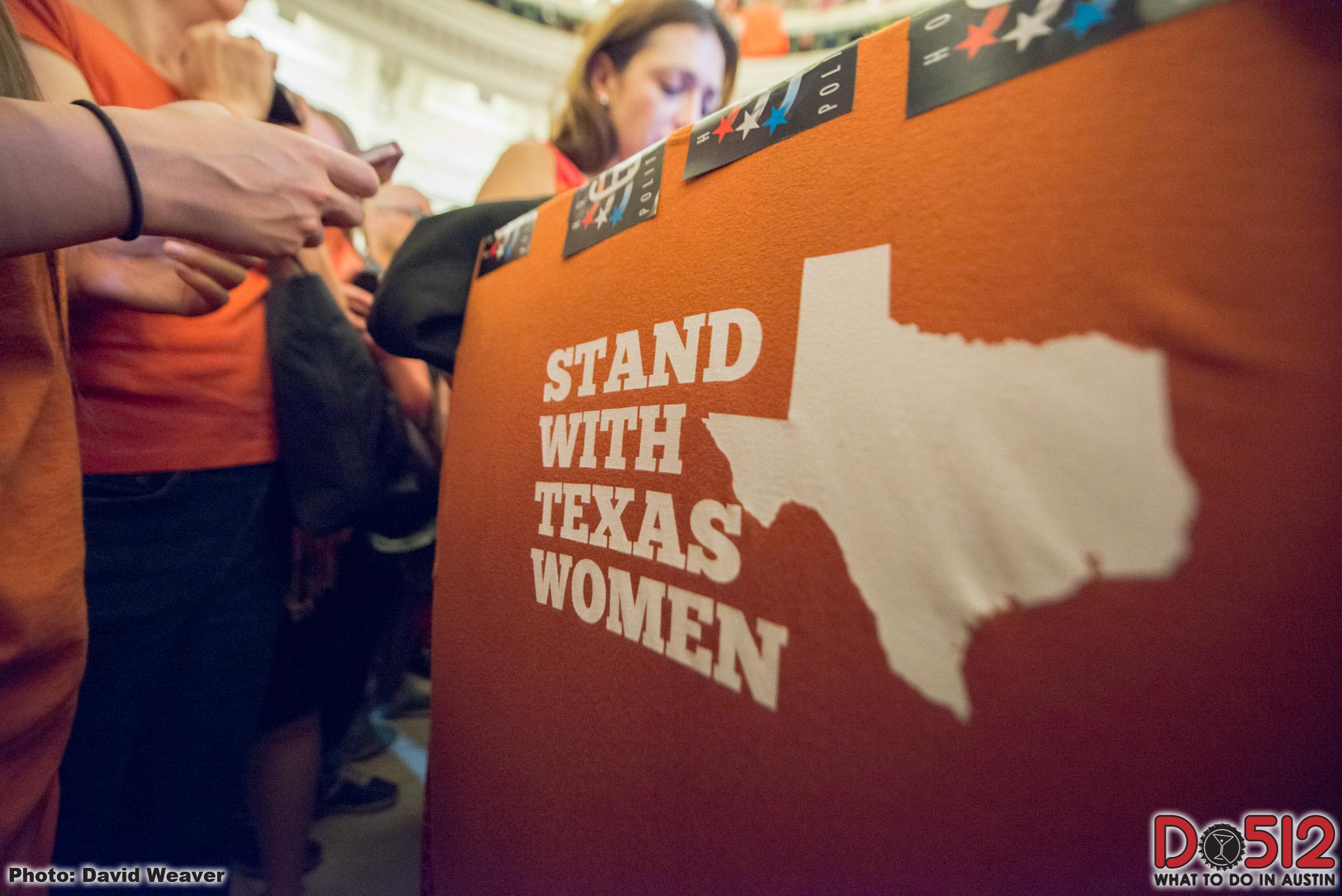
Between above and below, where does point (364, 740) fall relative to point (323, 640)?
below

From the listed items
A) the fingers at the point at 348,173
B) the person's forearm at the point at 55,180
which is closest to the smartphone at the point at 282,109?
the fingers at the point at 348,173

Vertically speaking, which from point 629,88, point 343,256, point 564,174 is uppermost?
point 629,88

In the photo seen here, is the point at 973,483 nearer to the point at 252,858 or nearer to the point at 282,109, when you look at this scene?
the point at 282,109

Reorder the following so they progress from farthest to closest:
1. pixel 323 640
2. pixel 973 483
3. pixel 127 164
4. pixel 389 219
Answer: pixel 389 219 → pixel 323 640 → pixel 127 164 → pixel 973 483

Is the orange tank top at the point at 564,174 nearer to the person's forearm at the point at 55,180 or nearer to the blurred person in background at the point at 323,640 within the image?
the blurred person in background at the point at 323,640

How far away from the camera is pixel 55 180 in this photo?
337mm

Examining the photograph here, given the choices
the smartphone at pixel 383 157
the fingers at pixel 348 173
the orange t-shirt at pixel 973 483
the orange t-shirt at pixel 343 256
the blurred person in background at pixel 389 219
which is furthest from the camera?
the blurred person in background at pixel 389 219

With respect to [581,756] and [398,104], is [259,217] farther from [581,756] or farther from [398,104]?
[398,104]

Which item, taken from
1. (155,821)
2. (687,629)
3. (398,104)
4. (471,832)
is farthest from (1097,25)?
(398,104)

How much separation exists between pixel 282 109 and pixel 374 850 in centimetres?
124

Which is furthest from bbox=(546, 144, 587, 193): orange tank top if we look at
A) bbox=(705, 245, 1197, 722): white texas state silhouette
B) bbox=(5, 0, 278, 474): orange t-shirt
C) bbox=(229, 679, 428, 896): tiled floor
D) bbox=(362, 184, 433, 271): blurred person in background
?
bbox=(229, 679, 428, 896): tiled floor

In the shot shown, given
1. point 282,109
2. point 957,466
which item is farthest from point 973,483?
point 282,109

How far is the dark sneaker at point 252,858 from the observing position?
0.97 metres

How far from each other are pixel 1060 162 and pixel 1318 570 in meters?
0.20
